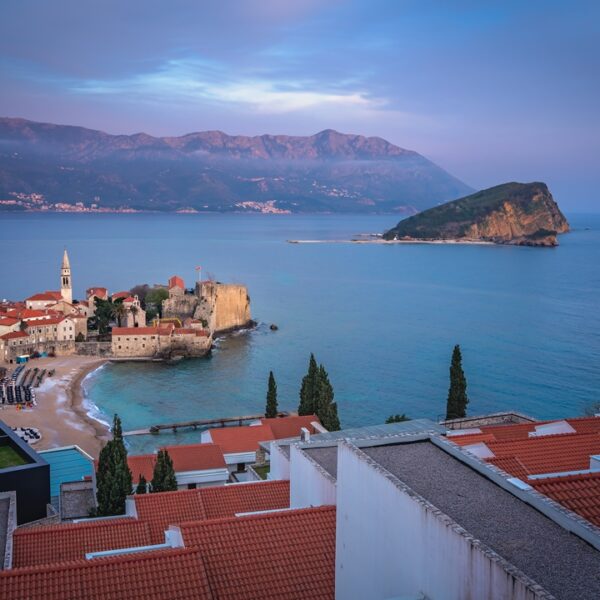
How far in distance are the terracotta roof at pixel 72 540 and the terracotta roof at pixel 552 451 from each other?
5174 mm

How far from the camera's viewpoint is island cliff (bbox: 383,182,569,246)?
146250 mm

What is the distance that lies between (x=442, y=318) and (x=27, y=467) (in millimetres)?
45956

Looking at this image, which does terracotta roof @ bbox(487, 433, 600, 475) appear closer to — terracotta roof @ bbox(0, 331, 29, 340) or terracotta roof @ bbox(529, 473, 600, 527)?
terracotta roof @ bbox(529, 473, 600, 527)

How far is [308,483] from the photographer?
9.27 metres

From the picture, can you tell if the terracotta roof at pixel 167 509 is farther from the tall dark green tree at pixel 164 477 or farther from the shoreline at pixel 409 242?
the shoreline at pixel 409 242

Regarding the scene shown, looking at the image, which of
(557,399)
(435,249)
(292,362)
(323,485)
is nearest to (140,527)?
(323,485)

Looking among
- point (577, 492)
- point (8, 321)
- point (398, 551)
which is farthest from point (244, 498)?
point (8, 321)

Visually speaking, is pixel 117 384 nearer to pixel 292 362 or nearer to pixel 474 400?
pixel 292 362

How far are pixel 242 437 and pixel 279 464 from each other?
8.48 metres

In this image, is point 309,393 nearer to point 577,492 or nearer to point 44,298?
point 577,492

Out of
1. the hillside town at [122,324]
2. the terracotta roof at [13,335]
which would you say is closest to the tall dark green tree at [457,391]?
the hillside town at [122,324]

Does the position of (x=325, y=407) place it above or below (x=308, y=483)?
below

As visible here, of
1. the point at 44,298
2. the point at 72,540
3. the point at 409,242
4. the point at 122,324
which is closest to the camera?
the point at 72,540

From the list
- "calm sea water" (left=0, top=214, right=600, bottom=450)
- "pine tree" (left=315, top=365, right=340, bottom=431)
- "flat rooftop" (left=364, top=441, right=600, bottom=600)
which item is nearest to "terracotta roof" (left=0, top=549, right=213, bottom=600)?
"flat rooftop" (left=364, top=441, right=600, bottom=600)
